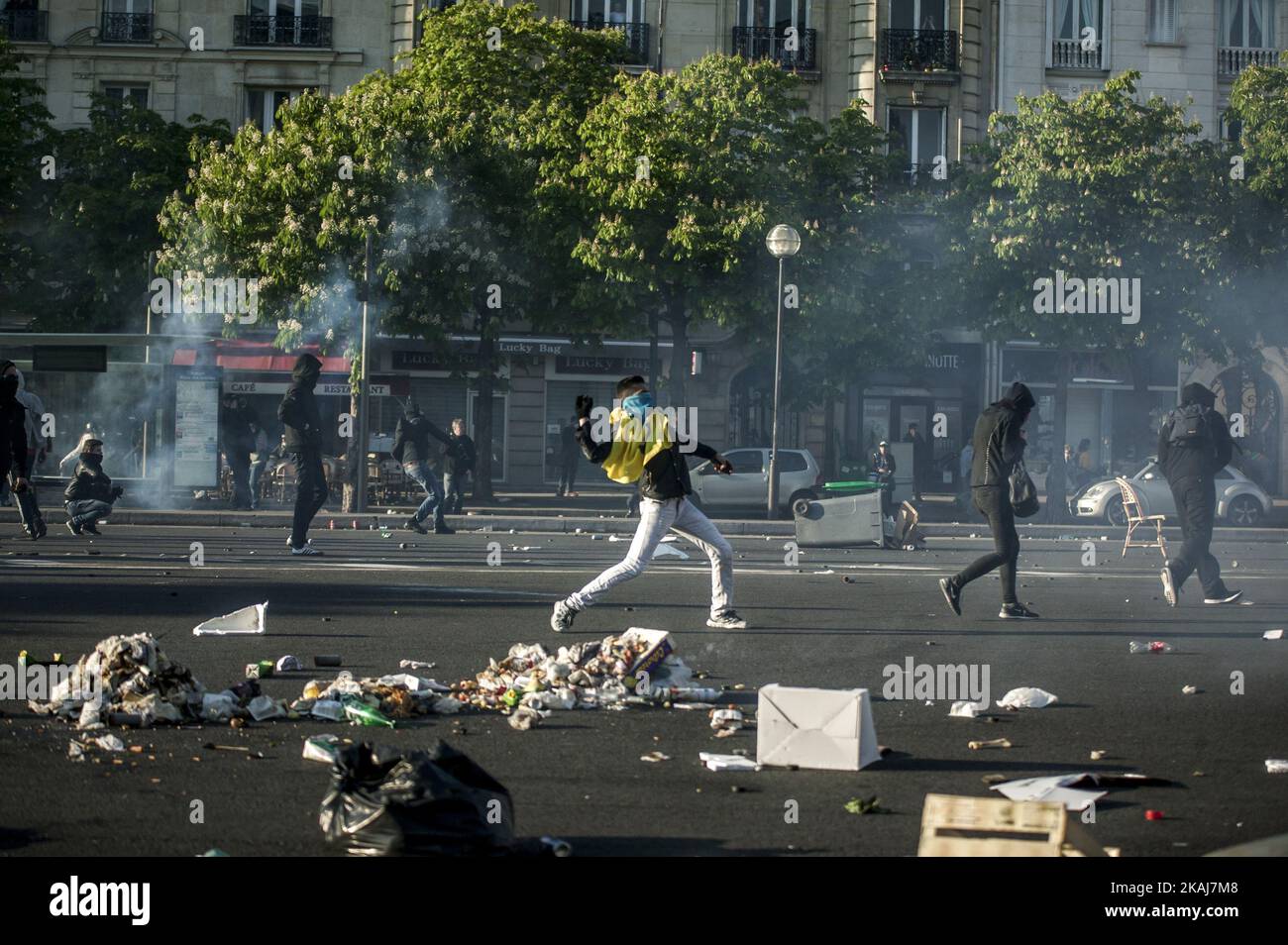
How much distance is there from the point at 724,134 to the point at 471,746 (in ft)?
83.4

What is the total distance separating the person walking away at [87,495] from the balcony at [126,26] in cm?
2269

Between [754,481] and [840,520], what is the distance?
1131 cm

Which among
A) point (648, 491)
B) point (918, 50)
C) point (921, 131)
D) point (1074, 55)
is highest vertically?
point (1074, 55)

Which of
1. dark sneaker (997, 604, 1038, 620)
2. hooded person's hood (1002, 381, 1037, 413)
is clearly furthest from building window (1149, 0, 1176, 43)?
dark sneaker (997, 604, 1038, 620)

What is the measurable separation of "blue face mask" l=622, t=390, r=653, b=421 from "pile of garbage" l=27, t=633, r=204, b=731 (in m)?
3.98

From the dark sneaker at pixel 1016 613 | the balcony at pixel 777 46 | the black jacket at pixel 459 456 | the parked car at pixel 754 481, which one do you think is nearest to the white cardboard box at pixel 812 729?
the dark sneaker at pixel 1016 613

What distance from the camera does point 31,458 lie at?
23172mm

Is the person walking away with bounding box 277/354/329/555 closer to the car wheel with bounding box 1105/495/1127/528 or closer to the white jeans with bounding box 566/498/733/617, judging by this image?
the white jeans with bounding box 566/498/733/617

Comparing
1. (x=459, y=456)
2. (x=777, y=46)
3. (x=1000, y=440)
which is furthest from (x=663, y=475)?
(x=777, y=46)

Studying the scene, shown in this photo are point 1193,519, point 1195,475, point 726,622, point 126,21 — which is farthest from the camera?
point 126,21

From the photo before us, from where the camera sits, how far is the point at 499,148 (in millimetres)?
30906

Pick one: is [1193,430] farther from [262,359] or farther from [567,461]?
[262,359]

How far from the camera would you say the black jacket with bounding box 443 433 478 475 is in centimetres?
2361
